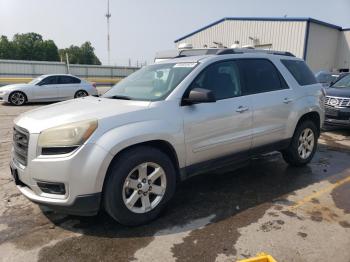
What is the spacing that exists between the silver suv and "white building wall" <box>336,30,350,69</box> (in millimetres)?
26530

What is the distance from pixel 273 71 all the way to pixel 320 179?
5.80ft

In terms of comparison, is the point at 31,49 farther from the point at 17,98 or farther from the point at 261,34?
the point at 17,98

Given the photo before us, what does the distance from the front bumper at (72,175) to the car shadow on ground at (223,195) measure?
1.51 ft

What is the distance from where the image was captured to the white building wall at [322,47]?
24609mm

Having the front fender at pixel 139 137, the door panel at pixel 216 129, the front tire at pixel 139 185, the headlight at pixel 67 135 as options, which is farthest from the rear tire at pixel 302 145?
the headlight at pixel 67 135

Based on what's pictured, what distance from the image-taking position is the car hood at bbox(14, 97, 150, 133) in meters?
3.37

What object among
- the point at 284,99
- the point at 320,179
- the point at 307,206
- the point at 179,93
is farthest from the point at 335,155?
the point at 179,93

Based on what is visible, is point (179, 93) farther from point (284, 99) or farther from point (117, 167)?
point (284, 99)

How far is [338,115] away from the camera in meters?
8.48

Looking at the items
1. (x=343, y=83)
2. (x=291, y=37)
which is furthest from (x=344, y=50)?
(x=343, y=83)

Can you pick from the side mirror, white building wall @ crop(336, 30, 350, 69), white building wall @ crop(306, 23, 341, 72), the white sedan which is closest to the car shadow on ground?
the side mirror

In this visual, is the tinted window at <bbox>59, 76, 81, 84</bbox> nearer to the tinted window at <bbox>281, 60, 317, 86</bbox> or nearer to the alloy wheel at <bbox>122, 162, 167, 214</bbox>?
the tinted window at <bbox>281, 60, 317, 86</bbox>

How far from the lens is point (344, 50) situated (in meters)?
28.2

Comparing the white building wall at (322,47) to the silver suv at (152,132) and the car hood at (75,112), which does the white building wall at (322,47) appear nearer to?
the silver suv at (152,132)
